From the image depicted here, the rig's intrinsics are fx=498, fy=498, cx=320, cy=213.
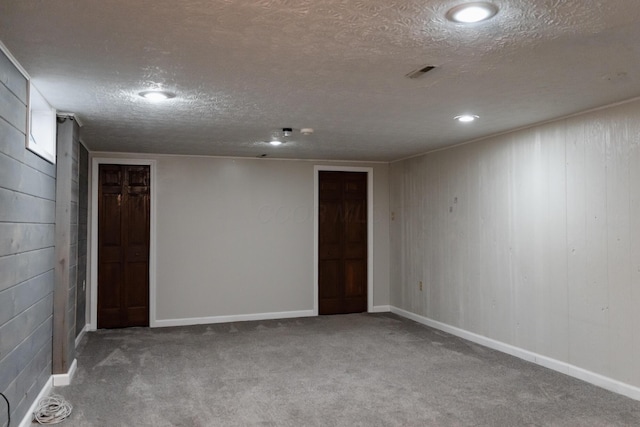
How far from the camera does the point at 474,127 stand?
4645 millimetres

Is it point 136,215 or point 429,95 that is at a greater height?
point 429,95

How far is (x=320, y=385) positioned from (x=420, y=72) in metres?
2.52

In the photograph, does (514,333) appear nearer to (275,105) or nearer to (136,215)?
(275,105)

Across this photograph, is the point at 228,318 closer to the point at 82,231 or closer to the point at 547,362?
the point at 82,231

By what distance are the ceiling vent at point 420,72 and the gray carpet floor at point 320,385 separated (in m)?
2.19

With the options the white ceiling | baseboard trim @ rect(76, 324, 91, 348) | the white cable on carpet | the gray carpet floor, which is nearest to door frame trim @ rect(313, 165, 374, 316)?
the gray carpet floor

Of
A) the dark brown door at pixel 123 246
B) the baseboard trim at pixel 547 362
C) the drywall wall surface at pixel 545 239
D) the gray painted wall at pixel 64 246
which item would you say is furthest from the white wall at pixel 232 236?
the gray painted wall at pixel 64 246

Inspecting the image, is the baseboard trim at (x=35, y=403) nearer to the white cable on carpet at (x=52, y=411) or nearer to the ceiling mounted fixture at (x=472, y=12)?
the white cable on carpet at (x=52, y=411)

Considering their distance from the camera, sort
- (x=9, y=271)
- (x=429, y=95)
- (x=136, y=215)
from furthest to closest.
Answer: (x=136, y=215) < (x=429, y=95) < (x=9, y=271)

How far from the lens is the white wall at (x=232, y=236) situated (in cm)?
645

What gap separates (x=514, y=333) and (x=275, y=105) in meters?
3.15

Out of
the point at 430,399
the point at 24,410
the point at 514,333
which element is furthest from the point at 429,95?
the point at 24,410

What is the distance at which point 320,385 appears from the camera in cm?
399

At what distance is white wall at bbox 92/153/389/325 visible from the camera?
645 cm
